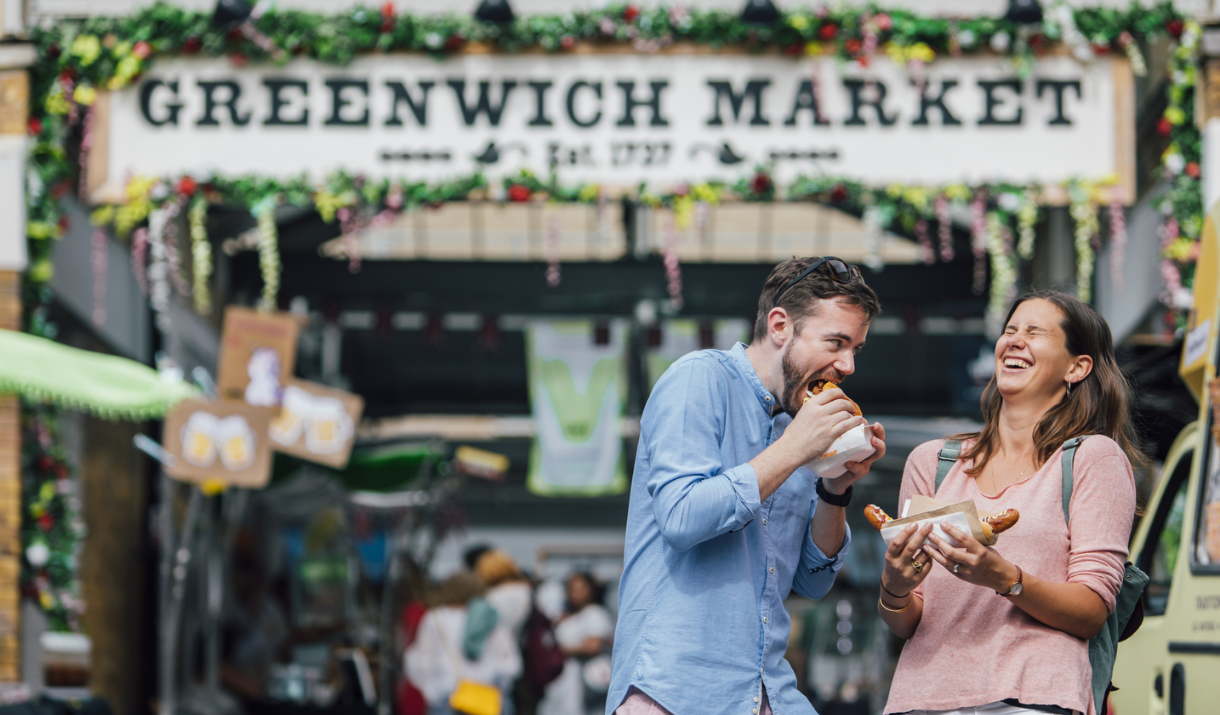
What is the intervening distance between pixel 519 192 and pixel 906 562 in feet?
17.2

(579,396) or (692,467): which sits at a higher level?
(692,467)

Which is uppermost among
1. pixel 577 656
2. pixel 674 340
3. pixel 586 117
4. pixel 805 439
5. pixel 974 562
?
pixel 586 117

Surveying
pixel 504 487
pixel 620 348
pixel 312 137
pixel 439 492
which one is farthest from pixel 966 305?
pixel 504 487

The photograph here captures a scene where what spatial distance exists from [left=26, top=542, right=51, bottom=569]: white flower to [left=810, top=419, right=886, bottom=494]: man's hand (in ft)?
Answer: 19.8

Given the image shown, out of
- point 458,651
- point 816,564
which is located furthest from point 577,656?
point 816,564

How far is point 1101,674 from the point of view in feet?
8.66

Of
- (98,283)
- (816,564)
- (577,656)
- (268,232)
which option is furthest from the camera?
(577,656)

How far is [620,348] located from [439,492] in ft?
9.58

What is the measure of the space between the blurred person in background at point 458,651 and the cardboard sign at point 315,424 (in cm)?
187

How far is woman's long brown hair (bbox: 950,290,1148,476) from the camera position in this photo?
8.99 ft

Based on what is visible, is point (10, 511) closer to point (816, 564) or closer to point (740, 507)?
point (816, 564)

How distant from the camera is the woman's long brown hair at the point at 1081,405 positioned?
274 centimetres

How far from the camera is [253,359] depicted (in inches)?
343

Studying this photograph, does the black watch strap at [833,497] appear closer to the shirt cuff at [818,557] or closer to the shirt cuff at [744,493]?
the shirt cuff at [818,557]
